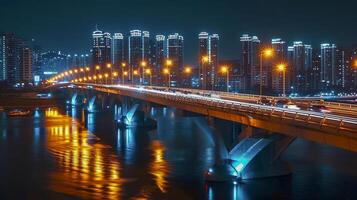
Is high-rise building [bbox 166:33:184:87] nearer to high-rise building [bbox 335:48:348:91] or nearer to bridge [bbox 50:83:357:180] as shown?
high-rise building [bbox 335:48:348:91]

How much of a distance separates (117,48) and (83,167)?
4726 inches

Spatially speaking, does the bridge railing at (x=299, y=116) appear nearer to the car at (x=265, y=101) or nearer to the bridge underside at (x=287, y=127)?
the bridge underside at (x=287, y=127)

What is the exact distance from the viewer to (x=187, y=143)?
48.8 metres

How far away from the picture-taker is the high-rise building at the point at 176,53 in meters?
123

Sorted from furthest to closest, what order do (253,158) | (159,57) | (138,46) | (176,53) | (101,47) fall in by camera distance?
1. (101,47)
2. (138,46)
3. (159,57)
4. (176,53)
5. (253,158)

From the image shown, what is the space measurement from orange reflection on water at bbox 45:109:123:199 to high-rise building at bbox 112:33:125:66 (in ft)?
306

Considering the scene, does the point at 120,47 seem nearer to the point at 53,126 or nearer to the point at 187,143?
the point at 53,126

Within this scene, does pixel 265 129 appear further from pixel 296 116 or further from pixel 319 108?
pixel 296 116

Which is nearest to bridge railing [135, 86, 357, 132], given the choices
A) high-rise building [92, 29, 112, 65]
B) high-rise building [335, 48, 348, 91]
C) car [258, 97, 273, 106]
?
car [258, 97, 273, 106]

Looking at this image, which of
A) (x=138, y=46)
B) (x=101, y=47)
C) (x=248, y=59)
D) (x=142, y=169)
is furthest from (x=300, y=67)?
(x=101, y=47)

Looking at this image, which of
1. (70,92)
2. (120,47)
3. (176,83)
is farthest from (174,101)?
(120,47)

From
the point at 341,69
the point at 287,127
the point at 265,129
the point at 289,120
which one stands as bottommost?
the point at 265,129

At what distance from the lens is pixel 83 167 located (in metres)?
37.5

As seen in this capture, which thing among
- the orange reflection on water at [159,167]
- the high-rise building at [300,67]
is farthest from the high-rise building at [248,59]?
the orange reflection on water at [159,167]
